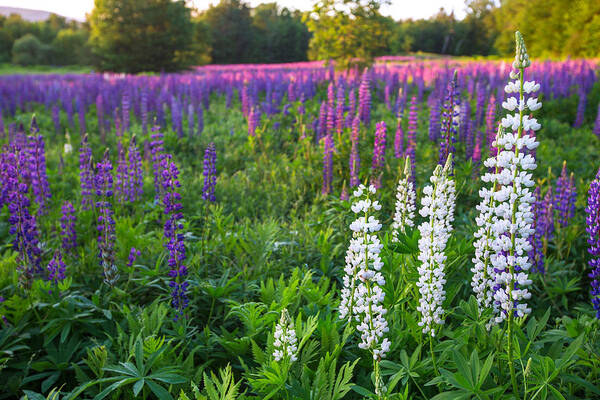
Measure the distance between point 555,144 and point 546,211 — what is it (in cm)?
425

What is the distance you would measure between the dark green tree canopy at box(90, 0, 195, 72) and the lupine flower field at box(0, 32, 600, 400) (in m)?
25.2

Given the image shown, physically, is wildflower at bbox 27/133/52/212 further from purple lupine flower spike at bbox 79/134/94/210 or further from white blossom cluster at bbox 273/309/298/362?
white blossom cluster at bbox 273/309/298/362

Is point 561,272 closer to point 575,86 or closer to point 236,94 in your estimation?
point 575,86

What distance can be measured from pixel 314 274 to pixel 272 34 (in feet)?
183

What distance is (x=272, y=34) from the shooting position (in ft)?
181

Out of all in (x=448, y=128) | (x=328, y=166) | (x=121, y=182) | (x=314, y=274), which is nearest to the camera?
(x=314, y=274)

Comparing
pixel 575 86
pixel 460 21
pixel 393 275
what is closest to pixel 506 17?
pixel 460 21

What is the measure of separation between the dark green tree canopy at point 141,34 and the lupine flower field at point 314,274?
25.2 metres

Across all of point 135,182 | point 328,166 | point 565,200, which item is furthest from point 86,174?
point 565,200

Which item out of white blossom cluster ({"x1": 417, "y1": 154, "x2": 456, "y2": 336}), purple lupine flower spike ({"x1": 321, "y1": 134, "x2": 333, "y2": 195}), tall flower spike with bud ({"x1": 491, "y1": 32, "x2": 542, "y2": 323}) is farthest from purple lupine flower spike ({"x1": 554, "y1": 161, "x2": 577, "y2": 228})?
tall flower spike with bud ({"x1": 491, "y1": 32, "x2": 542, "y2": 323})

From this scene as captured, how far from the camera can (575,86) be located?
36.4 feet

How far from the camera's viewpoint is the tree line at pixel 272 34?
1161 centimetres

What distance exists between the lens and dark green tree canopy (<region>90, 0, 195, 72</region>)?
28734 mm

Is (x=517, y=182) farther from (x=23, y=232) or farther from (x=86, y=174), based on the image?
(x=86, y=174)
